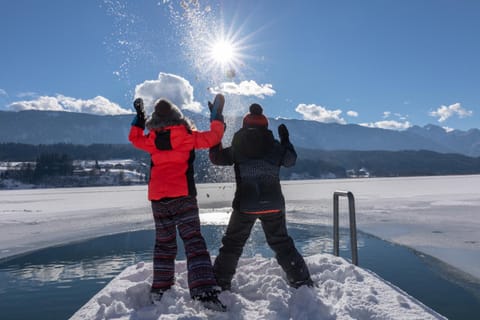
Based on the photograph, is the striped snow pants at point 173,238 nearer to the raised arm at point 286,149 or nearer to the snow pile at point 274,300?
the snow pile at point 274,300

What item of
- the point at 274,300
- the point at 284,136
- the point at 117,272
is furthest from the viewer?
the point at 117,272

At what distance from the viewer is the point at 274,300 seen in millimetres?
3053

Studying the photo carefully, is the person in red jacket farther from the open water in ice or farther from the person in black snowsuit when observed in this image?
the open water in ice

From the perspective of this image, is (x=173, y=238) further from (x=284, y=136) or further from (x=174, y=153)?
(x=284, y=136)

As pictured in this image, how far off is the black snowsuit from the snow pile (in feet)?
0.78

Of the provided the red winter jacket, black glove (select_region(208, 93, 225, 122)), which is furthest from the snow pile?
black glove (select_region(208, 93, 225, 122))

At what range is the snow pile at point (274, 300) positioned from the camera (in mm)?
2695

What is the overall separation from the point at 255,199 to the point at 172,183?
2.63ft

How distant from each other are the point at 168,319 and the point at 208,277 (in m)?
0.51

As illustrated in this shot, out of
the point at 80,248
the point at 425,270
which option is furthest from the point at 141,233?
the point at 425,270

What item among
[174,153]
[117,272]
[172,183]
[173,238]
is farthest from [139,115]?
[117,272]

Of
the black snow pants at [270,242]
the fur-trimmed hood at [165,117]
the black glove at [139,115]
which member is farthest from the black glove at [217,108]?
the black snow pants at [270,242]

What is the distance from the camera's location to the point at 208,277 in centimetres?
303

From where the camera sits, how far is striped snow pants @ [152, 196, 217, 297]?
314 cm
